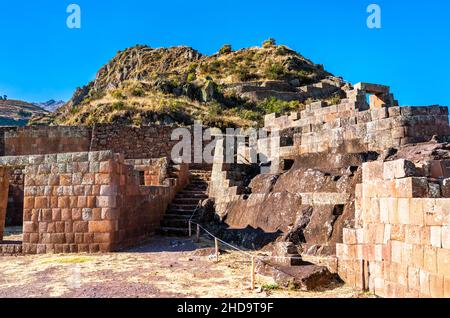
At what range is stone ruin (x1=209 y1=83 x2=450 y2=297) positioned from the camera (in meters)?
5.45

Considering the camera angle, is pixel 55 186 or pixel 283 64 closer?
pixel 55 186

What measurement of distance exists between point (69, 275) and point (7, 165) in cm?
514

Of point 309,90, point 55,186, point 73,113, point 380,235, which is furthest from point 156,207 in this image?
point 309,90

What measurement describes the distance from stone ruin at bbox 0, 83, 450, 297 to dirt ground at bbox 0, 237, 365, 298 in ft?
2.30

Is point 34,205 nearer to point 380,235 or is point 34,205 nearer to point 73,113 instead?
point 380,235

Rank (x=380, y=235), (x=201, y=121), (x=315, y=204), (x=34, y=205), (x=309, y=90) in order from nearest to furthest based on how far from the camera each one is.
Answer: (x=380, y=235) → (x=315, y=204) → (x=34, y=205) → (x=201, y=121) → (x=309, y=90)

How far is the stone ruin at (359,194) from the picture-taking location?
5453 mm

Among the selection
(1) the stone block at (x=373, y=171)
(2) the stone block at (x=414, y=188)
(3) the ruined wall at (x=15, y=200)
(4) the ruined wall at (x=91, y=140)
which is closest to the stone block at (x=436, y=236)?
(2) the stone block at (x=414, y=188)

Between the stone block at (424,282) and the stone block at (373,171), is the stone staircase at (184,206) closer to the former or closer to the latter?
the stone block at (373,171)

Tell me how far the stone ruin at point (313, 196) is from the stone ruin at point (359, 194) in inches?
1.0

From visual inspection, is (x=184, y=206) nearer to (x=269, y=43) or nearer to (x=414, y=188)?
(x=414, y=188)

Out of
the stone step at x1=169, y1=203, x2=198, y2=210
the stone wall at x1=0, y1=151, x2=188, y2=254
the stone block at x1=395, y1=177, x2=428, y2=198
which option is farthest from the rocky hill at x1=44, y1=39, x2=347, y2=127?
the stone block at x1=395, y1=177, x2=428, y2=198

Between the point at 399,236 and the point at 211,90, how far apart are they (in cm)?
3271

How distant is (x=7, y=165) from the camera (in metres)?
11.9
